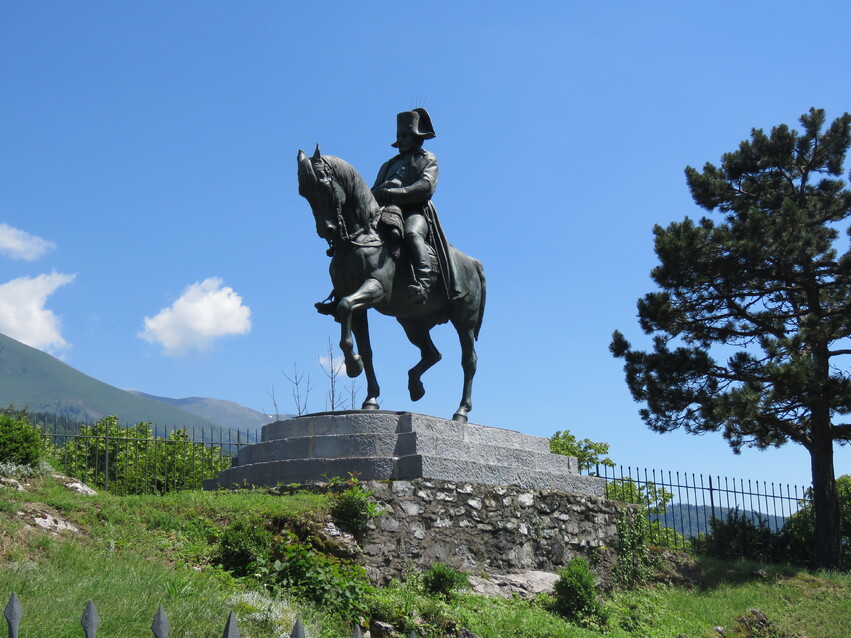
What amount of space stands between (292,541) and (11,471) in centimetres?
485

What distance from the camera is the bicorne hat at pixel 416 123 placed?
1284 centimetres

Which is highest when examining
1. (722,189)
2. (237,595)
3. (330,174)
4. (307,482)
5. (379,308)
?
Result: (722,189)

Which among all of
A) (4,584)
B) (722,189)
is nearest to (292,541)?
(4,584)

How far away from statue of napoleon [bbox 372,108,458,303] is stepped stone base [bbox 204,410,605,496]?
181 centimetres

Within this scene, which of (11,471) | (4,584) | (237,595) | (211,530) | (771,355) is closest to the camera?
(4,584)

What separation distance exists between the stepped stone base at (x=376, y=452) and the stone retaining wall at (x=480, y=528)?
0.72ft

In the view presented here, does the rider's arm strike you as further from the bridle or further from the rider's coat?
the bridle

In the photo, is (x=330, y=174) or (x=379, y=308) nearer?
(x=330, y=174)

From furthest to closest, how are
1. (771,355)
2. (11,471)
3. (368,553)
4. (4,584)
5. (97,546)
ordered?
1. (771,355)
2. (11,471)
3. (368,553)
4. (97,546)
5. (4,584)

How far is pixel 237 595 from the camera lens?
7051 mm

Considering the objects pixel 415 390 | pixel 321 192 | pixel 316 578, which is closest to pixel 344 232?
pixel 321 192

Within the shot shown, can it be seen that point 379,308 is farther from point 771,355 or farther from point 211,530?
point 771,355

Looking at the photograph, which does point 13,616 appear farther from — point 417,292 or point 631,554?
point 631,554

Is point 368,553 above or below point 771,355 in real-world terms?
below
